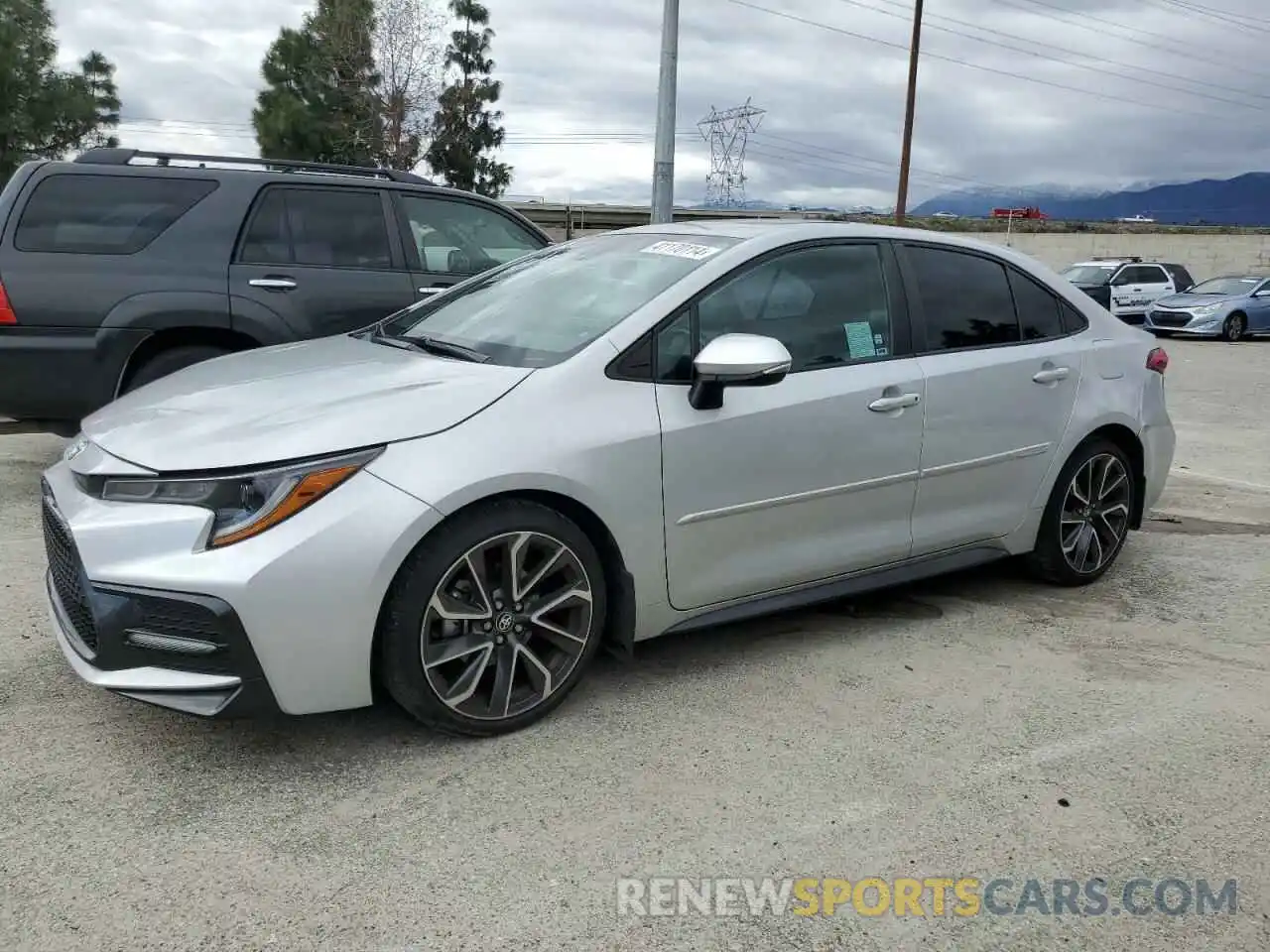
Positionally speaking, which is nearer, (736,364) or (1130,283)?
(736,364)

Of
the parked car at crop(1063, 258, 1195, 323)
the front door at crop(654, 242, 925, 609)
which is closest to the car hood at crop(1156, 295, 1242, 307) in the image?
the parked car at crop(1063, 258, 1195, 323)

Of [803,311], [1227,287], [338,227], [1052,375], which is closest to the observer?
[803,311]

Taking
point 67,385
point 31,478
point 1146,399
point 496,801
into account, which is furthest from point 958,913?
point 31,478

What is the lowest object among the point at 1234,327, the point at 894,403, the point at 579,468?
the point at 1234,327

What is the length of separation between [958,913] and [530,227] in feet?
17.3

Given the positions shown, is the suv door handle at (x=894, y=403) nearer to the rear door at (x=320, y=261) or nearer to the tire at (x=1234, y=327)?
the rear door at (x=320, y=261)

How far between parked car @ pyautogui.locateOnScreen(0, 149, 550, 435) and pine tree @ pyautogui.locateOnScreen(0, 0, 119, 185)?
104ft

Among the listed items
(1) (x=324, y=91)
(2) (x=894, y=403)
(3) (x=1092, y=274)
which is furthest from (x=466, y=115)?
(2) (x=894, y=403)

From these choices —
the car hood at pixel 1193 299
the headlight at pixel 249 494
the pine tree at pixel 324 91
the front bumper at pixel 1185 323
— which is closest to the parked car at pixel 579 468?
the headlight at pixel 249 494

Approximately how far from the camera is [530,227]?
6.81 metres

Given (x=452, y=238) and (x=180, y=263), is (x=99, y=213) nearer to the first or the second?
(x=180, y=263)

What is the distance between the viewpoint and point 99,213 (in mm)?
5582

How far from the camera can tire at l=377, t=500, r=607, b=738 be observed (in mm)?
2936

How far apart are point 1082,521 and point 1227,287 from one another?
66.1 ft
